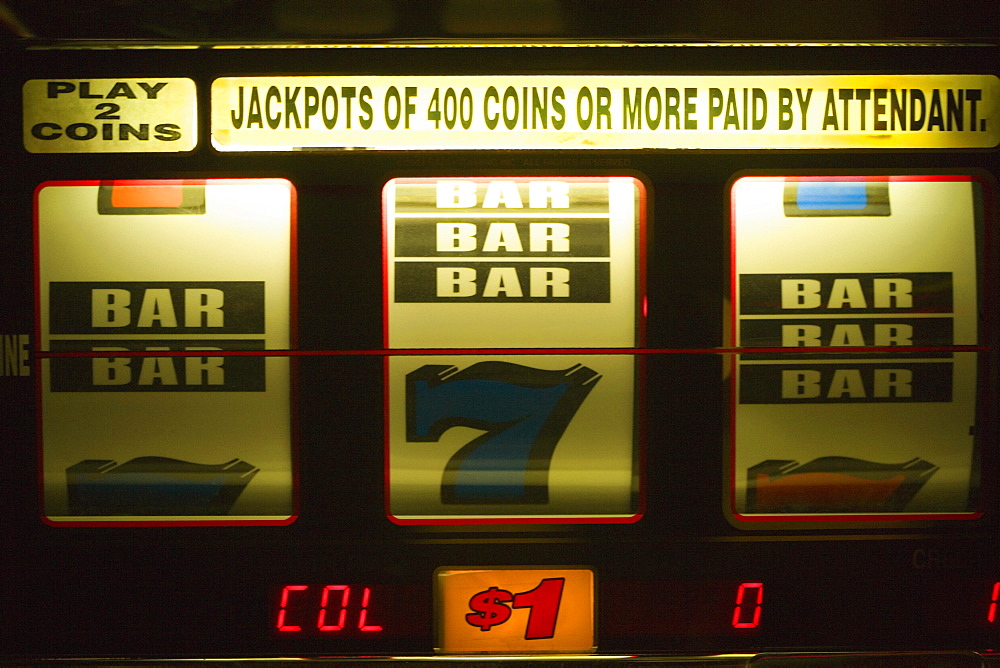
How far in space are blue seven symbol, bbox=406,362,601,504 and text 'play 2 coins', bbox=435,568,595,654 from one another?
0.26 metres

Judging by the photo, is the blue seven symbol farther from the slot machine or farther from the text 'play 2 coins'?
the text 'play 2 coins'

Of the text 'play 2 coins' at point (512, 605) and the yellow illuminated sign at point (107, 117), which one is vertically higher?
the yellow illuminated sign at point (107, 117)

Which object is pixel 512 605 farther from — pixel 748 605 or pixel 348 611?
pixel 748 605

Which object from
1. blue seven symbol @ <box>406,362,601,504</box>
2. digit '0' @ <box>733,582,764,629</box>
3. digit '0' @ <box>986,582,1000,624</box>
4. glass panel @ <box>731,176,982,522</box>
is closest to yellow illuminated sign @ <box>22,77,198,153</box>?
blue seven symbol @ <box>406,362,601,504</box>

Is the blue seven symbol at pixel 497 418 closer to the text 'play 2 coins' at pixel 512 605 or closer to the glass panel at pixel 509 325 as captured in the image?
the glass panel at pixel 509 325

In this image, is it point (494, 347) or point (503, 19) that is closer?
point (503, 19)

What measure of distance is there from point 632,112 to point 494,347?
93cm

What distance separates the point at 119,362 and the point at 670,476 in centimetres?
193

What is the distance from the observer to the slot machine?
7.57 feet

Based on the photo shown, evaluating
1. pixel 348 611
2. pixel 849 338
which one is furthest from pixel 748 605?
pixel 348 611

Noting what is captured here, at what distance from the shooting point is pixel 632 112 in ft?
7.60

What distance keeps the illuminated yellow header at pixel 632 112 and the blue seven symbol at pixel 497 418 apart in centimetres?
78

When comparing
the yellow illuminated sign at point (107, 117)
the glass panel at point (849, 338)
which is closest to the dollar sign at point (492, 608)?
the glass panel at point (849, 338)

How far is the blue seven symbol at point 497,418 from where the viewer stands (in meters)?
2.34
